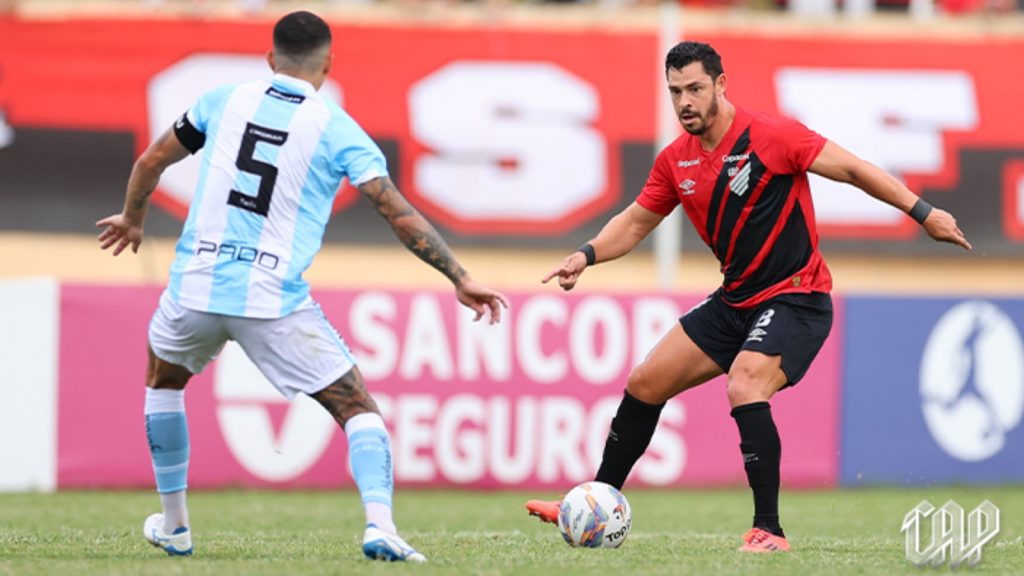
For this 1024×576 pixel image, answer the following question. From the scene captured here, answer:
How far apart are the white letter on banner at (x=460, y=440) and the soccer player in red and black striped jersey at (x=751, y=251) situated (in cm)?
561

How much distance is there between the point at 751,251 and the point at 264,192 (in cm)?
246

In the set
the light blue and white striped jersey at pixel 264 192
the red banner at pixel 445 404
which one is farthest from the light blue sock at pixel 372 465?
the red banner at pixel 445 404

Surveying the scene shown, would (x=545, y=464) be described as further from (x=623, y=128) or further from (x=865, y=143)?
(x=865, y=143)

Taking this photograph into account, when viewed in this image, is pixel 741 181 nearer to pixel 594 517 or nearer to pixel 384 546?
pixel 594 517

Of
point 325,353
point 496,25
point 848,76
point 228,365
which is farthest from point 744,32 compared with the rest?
point 325,353

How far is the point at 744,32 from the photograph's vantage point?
1714cm

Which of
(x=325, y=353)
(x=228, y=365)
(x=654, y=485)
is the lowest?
(x=654, y=485)

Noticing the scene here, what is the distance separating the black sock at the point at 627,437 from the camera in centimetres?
836

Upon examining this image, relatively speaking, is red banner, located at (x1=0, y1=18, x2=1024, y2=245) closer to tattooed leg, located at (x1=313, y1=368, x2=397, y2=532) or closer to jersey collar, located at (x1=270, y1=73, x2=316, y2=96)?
jersey collar, located at (x1=270, y1=73, x2=316, y2=96)

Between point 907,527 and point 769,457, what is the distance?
108 centimetres

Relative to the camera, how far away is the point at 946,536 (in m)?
7.07

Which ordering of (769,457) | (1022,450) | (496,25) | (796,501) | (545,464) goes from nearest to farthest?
(769,457), (796,501), (545,464), (1022,450), (496,25)

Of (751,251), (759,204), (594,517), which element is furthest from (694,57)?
(594,517)

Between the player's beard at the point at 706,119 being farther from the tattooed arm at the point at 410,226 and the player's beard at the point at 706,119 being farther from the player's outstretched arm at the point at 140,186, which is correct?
the player's outstretched arm at the point at 140,186
